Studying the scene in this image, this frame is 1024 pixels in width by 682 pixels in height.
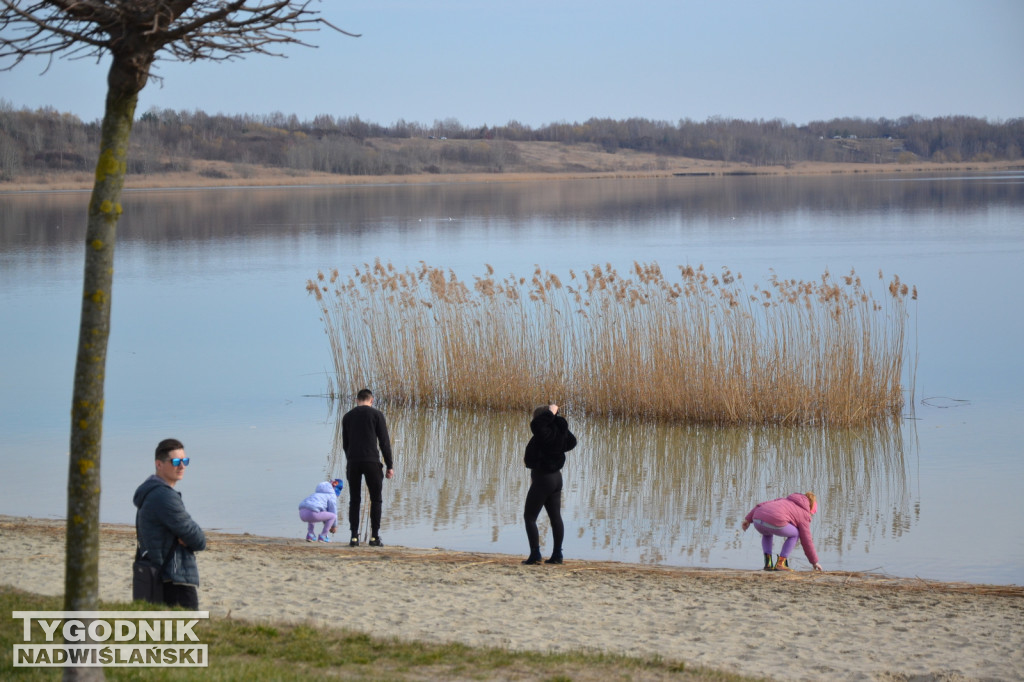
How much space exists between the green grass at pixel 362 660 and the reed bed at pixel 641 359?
9715 millimetres

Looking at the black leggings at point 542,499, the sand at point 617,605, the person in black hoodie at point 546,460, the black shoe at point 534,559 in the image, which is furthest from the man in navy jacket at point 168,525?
the black shoe at point 534,559

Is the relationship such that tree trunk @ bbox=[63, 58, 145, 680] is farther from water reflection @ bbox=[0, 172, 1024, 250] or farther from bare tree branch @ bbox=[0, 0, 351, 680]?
water reflection @ bbox=[0, 172, 1024, 250]

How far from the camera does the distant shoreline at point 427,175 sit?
96.9 meters

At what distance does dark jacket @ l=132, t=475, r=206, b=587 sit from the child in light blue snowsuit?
13.9 feet

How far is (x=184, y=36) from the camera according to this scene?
16.2 feet

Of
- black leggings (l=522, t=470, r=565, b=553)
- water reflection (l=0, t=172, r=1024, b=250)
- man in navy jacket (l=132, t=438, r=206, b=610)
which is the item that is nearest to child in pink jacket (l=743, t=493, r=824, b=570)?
black leggings (l=522, t=470, r=565, b=553)

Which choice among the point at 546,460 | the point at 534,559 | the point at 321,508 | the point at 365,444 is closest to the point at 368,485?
the point at 365,444

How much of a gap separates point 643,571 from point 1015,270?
26.2 m

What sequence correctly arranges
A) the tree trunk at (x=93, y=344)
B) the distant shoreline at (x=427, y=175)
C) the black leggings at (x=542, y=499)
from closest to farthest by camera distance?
the tree trunk at (x=93, y=344)
the black leggings at (x=542, y=499)
the distant shoreline at (x=427, y=175)

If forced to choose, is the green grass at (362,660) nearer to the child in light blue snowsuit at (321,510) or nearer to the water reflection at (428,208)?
the child in light blue snowsuit at (321,510)

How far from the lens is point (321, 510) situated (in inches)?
419

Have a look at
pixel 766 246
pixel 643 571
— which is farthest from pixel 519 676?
pixel 766 246

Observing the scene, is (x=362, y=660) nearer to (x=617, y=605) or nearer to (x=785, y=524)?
(x=617, y=605)

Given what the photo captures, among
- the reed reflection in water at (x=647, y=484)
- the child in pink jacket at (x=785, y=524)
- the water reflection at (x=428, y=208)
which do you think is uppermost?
the water reflection at (x=428, y=208)
